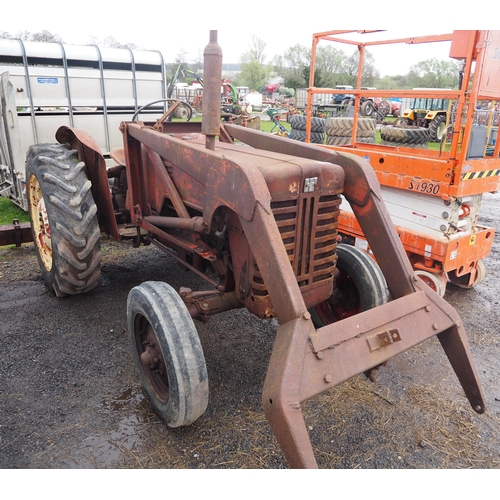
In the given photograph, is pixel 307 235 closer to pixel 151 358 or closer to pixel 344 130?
pixel 151 358

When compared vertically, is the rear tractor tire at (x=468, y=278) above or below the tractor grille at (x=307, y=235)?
below

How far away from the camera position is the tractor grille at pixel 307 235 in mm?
2652

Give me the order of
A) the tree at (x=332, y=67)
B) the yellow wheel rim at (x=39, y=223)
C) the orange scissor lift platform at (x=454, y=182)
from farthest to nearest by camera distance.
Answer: the tree at (x=332, y=67) → the yellow wheel rim at (x=39, y=223) → the orange scissor lift platform at (x=454, y=182)

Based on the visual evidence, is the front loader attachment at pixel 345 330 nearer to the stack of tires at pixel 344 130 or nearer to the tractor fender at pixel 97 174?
the tractor fender at pixel 97 174

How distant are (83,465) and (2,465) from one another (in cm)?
43

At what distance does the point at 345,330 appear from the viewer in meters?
2.23

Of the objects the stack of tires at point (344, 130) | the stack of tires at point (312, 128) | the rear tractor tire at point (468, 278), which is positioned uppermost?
the stack of tires at point (344, 130)

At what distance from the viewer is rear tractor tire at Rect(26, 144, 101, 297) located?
11.6 feet

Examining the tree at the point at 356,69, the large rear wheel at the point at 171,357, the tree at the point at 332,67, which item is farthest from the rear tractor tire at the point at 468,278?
the tree at the point at 332,67

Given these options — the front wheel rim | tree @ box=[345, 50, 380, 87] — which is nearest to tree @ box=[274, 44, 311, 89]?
tree @ box=[345, 50, 380, 87]

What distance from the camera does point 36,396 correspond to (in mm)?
2959

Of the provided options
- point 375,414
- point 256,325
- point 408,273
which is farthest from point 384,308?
point 256,325

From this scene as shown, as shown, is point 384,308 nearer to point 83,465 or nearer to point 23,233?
point 83,465

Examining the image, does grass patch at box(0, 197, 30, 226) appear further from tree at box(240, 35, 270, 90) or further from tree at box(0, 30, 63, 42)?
tree at box(240, 35, 270, 90)
